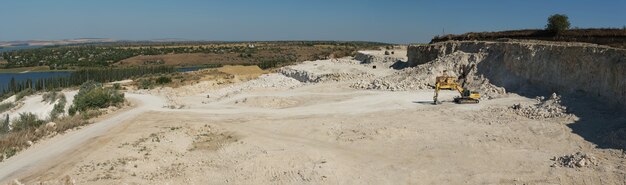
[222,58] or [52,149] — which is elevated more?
[52,149]

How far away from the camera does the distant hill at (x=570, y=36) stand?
34947mm

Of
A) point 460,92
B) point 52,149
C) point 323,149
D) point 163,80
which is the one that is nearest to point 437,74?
point 460,92

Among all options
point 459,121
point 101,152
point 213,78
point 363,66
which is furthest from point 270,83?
point 101,152

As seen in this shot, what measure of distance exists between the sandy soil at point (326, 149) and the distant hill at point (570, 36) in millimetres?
7887

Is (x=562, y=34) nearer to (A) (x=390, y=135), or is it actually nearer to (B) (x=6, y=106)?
(A) (x=390, y=135)

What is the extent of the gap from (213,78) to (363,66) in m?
16.9

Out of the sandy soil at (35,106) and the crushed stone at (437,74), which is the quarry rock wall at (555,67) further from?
the sandy soil at (35,106)

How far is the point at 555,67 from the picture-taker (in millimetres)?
32844

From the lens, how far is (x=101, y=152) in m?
22.6

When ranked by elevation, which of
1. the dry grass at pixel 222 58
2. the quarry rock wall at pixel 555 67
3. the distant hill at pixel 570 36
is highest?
the distant hill at pixel 570 36

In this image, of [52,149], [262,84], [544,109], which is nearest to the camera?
[52,149]

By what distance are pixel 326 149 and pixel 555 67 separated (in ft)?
56.7

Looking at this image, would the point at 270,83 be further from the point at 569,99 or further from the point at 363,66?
the point at 569,99

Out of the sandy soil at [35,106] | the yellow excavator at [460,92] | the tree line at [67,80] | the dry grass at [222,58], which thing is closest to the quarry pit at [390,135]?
the yellow excavator at [460,92]
